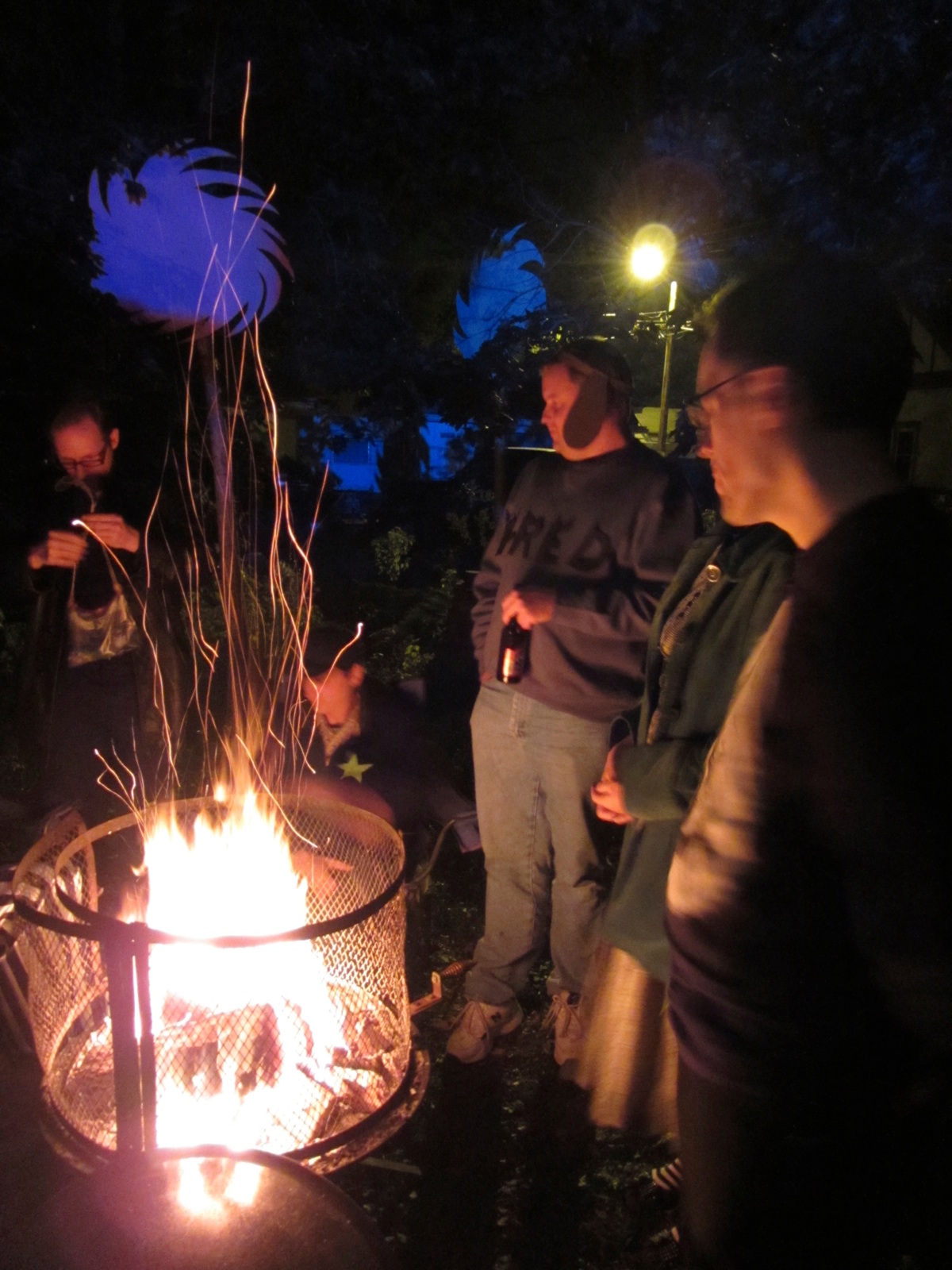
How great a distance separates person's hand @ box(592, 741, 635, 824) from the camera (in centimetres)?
204

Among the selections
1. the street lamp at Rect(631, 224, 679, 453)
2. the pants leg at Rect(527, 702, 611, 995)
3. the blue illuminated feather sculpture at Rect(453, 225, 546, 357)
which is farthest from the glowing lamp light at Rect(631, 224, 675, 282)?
the pants leg at Rect(527, 702, 611, 995)

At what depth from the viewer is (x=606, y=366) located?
280 cm

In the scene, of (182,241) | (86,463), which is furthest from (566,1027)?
(182,241)

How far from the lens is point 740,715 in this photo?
125 centimetres

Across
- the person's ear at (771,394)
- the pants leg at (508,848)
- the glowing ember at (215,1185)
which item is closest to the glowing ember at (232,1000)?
the glowing ember at (215,1185)

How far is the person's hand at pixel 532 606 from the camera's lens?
2689 mm

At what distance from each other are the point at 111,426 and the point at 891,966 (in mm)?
3359

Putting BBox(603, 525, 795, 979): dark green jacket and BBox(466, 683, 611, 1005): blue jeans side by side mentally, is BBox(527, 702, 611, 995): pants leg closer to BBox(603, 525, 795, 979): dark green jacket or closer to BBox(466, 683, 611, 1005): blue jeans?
BBox(466, 683, 611, 1005): blue jeans

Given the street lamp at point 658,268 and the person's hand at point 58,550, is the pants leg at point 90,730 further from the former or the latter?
the street lamp at point 658,268

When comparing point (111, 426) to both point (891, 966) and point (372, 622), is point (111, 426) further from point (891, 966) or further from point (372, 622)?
point (372, 622)

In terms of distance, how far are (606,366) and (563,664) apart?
1.04 m

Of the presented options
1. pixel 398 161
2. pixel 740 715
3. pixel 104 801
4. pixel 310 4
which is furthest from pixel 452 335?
pixel 740 715

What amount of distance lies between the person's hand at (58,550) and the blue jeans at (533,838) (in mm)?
1675

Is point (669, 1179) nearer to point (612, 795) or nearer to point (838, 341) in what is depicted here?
point (612, 795)
